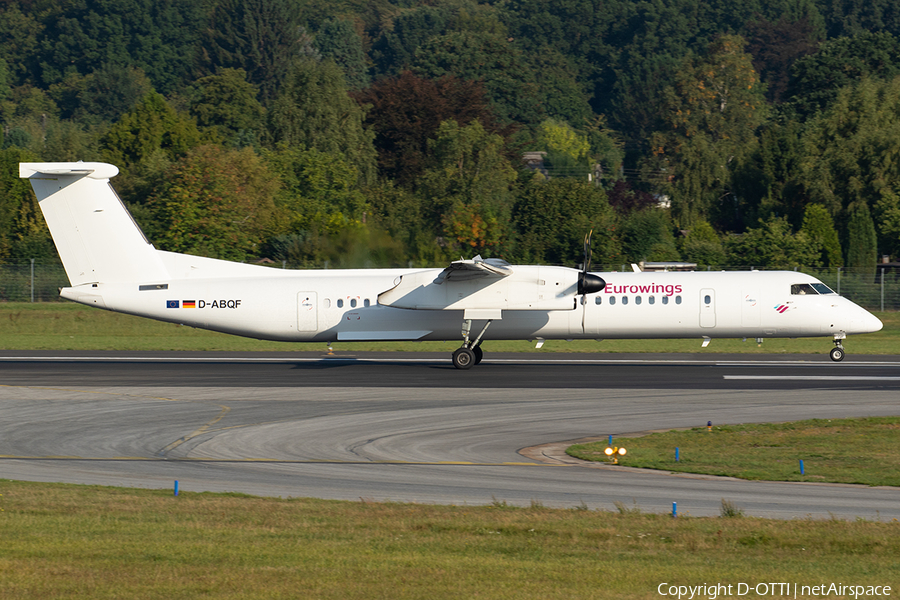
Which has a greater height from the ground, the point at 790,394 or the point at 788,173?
the point at 788,173

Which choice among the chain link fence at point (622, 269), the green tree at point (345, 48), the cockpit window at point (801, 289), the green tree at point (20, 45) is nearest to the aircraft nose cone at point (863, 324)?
the cockpit window at point (801, 289)

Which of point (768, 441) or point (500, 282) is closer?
point (768, 441)

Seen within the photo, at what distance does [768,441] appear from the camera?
17875 mm

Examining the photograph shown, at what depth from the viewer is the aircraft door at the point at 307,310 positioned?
92.6ft

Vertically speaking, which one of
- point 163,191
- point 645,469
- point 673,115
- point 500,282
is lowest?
point 645,469

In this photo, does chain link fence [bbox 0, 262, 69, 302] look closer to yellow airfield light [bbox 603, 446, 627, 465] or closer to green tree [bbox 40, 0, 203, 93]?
yellow airfield light [bbox 603, 446, 627, 465]

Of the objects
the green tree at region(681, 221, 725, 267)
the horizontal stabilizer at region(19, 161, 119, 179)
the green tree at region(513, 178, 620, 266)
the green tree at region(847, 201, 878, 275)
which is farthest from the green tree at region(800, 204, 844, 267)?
the horizontal stabilizer at region(19, 161, 119, 179)

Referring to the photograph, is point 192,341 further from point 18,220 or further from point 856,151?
point 856,151

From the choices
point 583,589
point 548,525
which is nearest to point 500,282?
point 548,525

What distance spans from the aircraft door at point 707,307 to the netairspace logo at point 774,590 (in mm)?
19383

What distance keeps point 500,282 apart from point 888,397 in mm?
10067

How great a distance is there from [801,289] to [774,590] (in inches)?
833

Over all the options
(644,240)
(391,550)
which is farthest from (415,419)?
(644,240)

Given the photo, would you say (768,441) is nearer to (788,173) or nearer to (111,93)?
(788,173)
